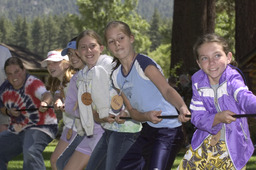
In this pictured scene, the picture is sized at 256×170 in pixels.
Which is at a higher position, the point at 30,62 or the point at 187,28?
the point at 187,28

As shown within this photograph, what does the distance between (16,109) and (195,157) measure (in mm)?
3619

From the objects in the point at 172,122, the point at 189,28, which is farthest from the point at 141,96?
the point at 189,28

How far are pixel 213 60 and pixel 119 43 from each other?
1.30 meters

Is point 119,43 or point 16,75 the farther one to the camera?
point 16,75

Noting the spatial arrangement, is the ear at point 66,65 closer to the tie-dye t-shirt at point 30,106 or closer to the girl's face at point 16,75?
the tie-dye t-shirt at point 30,106

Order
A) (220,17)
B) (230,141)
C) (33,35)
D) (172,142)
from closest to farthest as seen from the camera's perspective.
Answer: (230,141), (172,142), (220,17), (33,35)

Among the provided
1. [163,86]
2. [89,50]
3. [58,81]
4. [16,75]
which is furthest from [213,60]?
[16,75]

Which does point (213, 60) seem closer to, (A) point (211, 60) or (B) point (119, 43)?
(A) point (211, 60)

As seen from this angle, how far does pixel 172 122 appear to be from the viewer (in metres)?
5.74

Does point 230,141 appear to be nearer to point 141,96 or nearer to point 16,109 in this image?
point 141,96

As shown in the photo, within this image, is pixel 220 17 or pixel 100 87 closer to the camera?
pixel 100 87

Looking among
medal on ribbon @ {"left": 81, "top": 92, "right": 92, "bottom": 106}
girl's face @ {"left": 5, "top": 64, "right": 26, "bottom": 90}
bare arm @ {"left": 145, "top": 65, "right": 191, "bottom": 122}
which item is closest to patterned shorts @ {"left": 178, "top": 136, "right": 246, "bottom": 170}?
bare arm @ {"left": 145, "top": 65, "right": 191, "bottom": 122}

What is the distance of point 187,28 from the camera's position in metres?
19.6

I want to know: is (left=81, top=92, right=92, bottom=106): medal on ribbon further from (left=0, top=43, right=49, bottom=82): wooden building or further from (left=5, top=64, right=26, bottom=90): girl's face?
(left=0, top=43, right=49, bottom=82): wooden building
